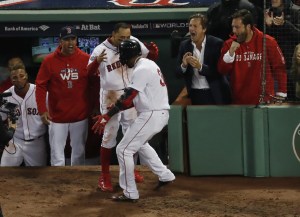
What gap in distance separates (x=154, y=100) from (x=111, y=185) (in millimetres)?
1159

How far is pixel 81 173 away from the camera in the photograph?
29.6 feet

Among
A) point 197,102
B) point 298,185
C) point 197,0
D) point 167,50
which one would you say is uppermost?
point 197,0

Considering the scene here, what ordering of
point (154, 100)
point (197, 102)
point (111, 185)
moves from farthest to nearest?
point (197, 102)
point (111, 185)
point (154, 100)

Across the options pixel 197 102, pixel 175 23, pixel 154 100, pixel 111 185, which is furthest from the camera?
pixel 175 23

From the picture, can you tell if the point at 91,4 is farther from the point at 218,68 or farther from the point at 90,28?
the point at 218,68

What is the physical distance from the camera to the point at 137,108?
776 centimetres

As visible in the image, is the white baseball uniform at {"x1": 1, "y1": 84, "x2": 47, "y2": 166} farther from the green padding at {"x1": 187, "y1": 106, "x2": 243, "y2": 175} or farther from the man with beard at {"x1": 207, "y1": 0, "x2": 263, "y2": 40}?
the man with beard at {"x1": 207, "y1": 0, "x2": 263, "y2": 40}

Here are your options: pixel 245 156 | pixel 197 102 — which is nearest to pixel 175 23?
pixel 197 102

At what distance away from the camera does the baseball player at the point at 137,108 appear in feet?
24.8

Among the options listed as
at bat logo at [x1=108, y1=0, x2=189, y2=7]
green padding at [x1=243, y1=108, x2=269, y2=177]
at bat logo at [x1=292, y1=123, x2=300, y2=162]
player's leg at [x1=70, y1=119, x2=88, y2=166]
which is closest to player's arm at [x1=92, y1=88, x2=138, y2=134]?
green padding at [x1=243, y1=108, x2=269, y2=177]

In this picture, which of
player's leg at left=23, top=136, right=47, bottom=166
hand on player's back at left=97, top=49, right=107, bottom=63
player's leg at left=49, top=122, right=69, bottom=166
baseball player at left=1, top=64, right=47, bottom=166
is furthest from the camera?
player's leg at left=23, top=136, right=47, bottom=166

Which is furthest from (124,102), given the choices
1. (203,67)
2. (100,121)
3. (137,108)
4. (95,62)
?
(203,67)

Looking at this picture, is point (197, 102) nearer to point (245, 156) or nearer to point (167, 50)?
point (245, 156)

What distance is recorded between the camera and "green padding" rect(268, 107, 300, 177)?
859 centimetres
